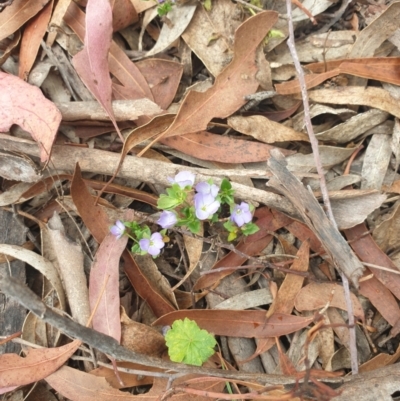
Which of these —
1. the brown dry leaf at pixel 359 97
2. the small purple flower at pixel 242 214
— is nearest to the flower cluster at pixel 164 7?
the brown dry leaf at pixel 359 97

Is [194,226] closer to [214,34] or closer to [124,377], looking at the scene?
[124,377]

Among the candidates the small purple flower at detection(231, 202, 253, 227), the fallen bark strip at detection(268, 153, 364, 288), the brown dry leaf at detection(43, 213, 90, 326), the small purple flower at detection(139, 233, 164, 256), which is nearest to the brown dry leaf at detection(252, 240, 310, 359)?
the fallen bark strip at detection(268, 153, 364, 288)

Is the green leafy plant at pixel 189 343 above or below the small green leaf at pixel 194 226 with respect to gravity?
below

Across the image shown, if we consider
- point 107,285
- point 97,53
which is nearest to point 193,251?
point 107,285

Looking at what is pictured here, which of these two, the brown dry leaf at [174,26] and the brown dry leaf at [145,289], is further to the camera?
the brown dry leaf at [174,26]

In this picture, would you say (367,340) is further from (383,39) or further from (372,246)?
(383,39)

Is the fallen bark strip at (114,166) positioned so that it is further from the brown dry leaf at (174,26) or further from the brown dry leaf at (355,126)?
the brown dry leaf at (174,26)

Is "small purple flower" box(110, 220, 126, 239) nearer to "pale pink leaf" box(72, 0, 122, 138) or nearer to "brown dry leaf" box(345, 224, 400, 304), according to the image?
"pale pink leaf" box(72, 0, 122, 138)
